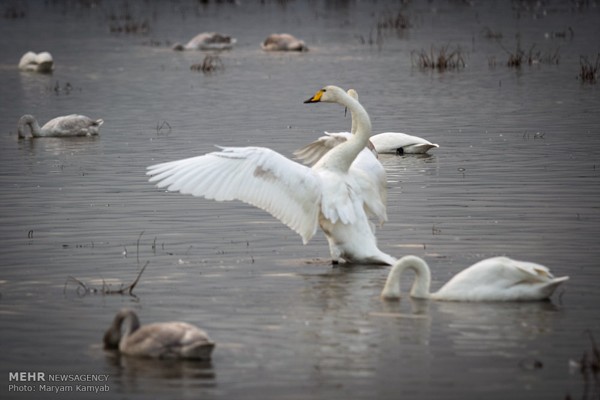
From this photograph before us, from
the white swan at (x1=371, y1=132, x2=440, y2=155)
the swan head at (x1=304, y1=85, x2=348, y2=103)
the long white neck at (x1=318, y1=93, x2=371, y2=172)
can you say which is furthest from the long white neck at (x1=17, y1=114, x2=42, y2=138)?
the long white neck at (x1=318, y1=93, x2=371, y2=172)

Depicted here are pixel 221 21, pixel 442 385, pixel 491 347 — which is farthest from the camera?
pixel 221 21

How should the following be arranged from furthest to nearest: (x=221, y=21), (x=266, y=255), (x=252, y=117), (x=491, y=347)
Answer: (x=221, y=21)
(x=252, y=117)
(x=266, y=255)
(x=491, y=347)

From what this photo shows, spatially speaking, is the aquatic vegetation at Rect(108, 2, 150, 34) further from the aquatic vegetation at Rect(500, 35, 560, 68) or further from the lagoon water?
the aquatic vegetation at Rect(500, 35, 560, 68)

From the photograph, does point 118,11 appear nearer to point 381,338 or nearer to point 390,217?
point 390,217

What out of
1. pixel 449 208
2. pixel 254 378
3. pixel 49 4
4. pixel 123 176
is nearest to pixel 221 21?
pixel 49 4

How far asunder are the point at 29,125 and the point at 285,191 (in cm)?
1050

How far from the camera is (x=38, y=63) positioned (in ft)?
111

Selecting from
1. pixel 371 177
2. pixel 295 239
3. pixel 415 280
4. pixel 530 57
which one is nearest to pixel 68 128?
pixel 295 239

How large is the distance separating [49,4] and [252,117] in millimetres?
38158

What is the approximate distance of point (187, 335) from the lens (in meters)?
9.22

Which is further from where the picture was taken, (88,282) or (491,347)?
(88,282)

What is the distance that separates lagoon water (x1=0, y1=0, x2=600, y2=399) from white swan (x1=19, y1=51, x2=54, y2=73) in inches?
30.0

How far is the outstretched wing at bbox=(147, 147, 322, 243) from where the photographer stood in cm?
1244

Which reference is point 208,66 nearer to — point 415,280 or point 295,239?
point 295,239
